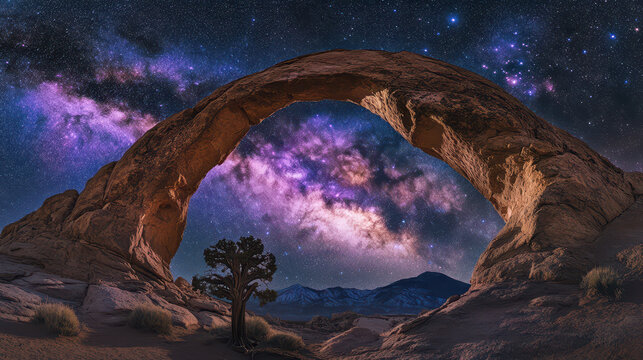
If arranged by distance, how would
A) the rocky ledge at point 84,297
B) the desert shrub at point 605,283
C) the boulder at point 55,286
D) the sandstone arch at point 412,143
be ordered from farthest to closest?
1. the boulder at point 55,286
2. the rocky ledge at point 84,297
3. the sandstone arch at point 412,143
4. the desert shrub at point 605,283

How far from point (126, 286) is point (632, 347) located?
1433 cm

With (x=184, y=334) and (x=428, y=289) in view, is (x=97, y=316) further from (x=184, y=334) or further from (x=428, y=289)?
(x=428, y=289)

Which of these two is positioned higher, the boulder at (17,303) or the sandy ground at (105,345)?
the boulder at (17,303)

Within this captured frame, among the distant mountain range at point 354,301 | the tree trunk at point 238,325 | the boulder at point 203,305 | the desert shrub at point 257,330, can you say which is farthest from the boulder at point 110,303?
the distant mountain range at point 354,301

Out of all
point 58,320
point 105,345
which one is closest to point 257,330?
point 105,345

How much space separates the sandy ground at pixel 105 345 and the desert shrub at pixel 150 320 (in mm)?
205

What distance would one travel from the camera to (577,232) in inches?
288

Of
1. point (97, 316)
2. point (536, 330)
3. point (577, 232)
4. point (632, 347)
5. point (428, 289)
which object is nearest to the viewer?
point (632, 347)

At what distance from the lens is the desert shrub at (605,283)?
5344mm

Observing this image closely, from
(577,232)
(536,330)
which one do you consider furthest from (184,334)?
(577,232)

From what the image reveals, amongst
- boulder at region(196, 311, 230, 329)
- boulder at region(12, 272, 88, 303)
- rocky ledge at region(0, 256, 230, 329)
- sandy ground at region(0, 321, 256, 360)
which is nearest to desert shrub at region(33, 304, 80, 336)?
sandy ground at region(0, 321, 256, 360)

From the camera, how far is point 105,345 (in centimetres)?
712

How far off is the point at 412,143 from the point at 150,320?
11.3 m

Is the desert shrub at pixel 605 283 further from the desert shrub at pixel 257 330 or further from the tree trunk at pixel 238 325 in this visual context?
the desert shrub at pixel 257 330
